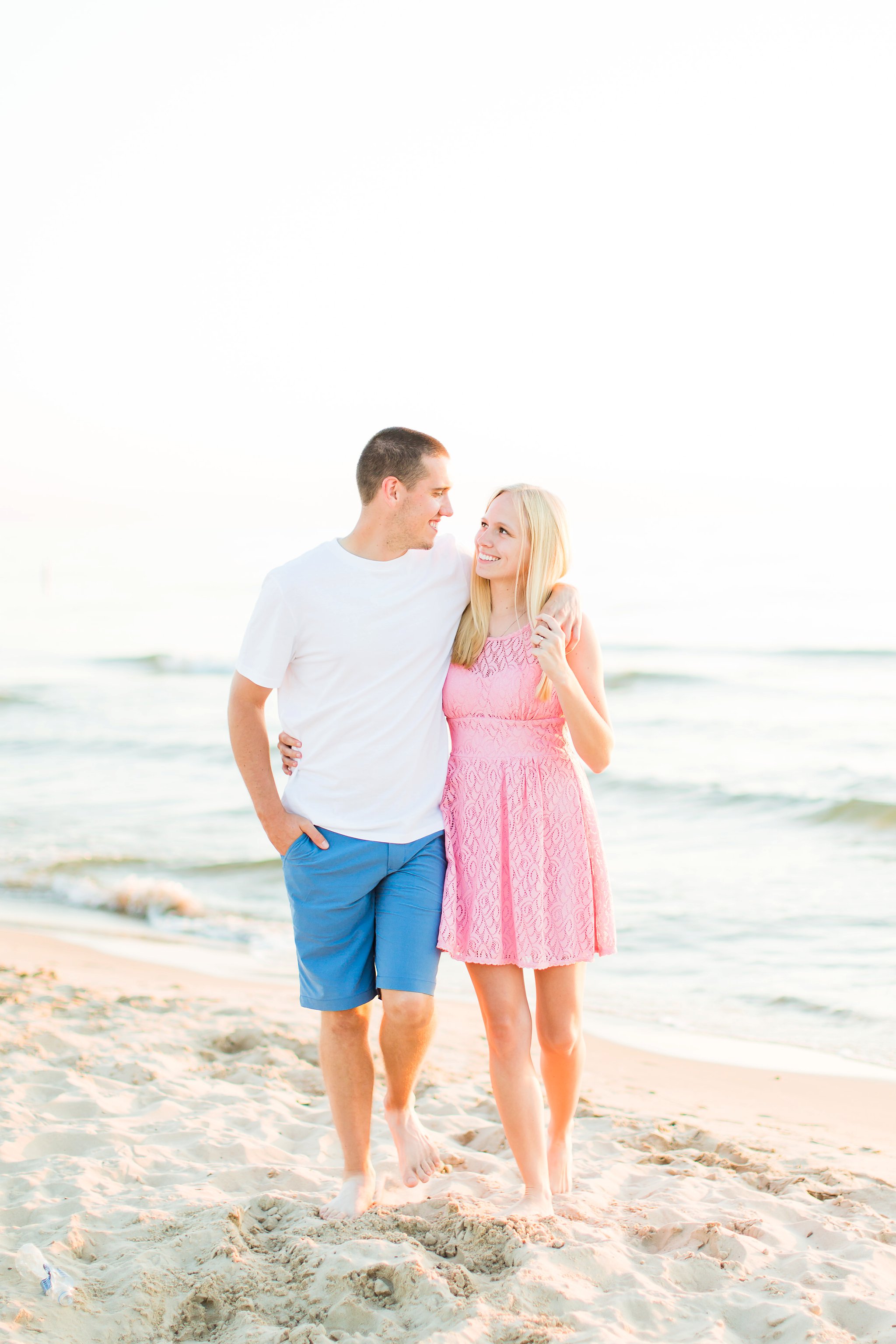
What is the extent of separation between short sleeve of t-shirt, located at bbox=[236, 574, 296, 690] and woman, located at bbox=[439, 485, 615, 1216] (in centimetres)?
52

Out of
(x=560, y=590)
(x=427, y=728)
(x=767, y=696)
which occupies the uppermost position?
(x=560, y=590)

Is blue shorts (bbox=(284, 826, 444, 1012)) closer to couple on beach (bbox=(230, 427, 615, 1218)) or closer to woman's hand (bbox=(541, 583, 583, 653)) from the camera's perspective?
couple on beach (bbox=(230, 427, 615, 1218))

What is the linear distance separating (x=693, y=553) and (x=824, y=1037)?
38264 millimetres

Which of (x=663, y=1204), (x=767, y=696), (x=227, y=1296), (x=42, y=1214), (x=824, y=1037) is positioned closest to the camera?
(x=227, y=1296)

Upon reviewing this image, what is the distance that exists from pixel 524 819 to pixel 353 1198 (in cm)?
124

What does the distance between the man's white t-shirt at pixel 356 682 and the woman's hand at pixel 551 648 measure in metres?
0.38

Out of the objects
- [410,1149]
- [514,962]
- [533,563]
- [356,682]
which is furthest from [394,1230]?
[533,563]

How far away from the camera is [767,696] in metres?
18.2

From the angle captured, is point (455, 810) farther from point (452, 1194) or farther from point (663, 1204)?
point (663, 1204)

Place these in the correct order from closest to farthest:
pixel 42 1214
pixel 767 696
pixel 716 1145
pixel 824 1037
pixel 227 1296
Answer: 1. pixel 227 1296
2. pixel 42 1214
3. pixel 716 1145
4. pixel 824 1037
5. pixel 767 696

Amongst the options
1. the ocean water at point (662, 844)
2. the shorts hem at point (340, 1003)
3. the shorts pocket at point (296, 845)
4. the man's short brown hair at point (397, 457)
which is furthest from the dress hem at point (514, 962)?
the ocean water at point (662, 844)

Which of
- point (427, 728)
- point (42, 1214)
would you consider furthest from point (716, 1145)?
point (42, 1214)

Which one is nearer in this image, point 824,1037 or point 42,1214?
point 42,1214

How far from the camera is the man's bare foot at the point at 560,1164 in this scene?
3604mm
